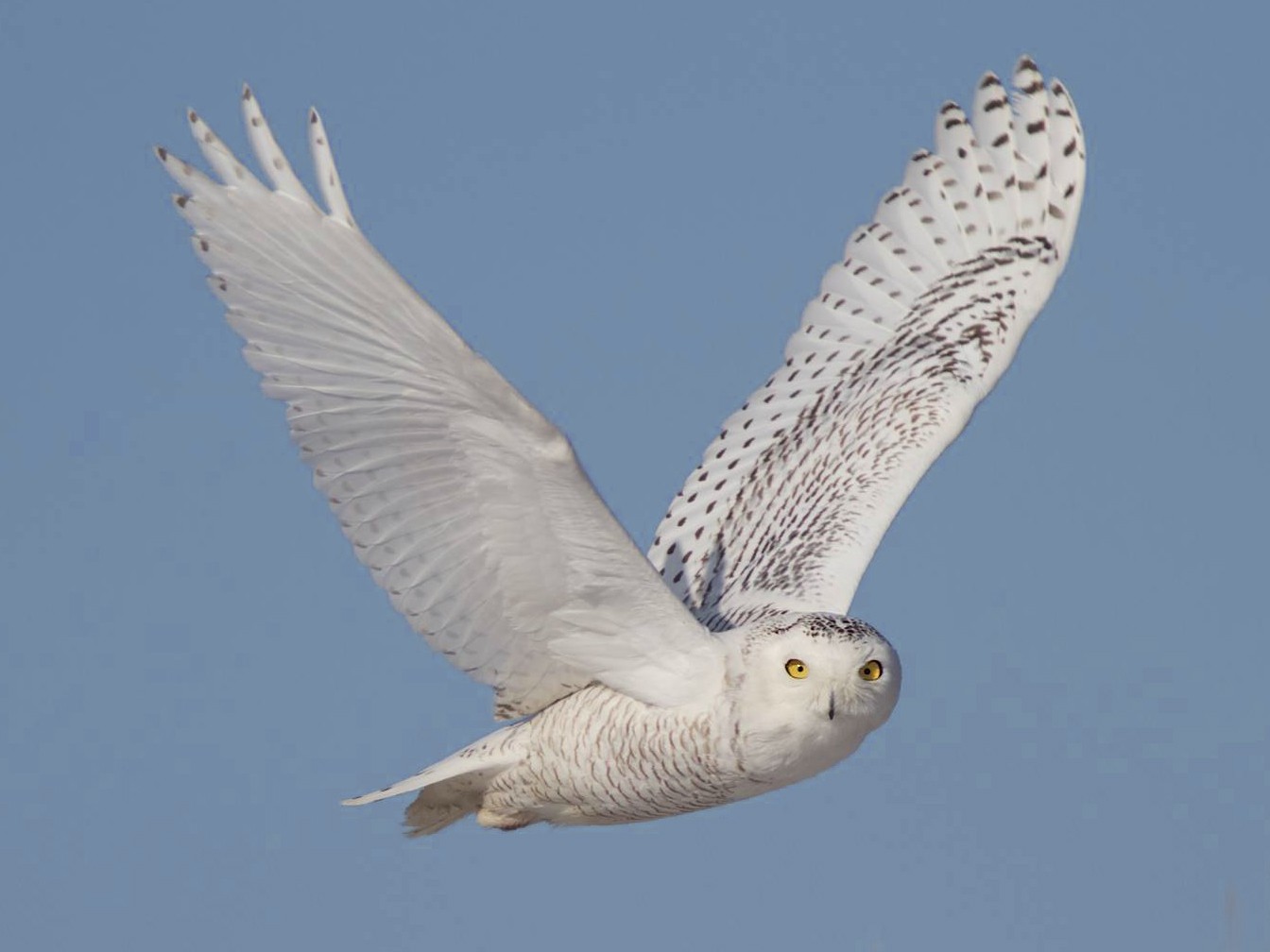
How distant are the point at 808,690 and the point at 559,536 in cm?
102

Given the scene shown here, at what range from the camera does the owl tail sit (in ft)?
28.1

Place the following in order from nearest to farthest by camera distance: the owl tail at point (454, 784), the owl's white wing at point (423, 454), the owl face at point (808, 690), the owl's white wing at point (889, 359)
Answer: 1. the owl's white wing at point (423, 454)
2. the owl face at point (808, 690)
3. the owl tail at point (454, 784)
4. the owl's white wing at point (889, 359)

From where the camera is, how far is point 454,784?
888 cm

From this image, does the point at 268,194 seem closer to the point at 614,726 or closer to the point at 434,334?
the point at 434,334

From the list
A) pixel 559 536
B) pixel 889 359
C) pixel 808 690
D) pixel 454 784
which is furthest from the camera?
pixel 889 359

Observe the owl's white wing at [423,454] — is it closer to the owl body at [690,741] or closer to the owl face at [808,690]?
the owl body at [690,741]

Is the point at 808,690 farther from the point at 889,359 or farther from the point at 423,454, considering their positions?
the point at 889,359

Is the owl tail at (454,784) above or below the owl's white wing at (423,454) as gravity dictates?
below

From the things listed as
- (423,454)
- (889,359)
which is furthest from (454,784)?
(889,359)

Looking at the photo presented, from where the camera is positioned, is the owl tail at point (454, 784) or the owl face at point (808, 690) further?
the owl tail at point (454, 784)

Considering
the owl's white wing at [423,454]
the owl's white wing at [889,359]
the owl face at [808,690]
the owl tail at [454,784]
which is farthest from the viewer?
→ the owl's white wing at [889,359]

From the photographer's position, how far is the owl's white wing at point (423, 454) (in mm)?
7359

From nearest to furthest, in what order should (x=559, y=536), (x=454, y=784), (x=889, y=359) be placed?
(x=559, y=536) → (x=454, y=784) → (x=889, y=359)

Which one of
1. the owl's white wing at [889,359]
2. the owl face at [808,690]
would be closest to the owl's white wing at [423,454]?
the owl face at [808,690]
